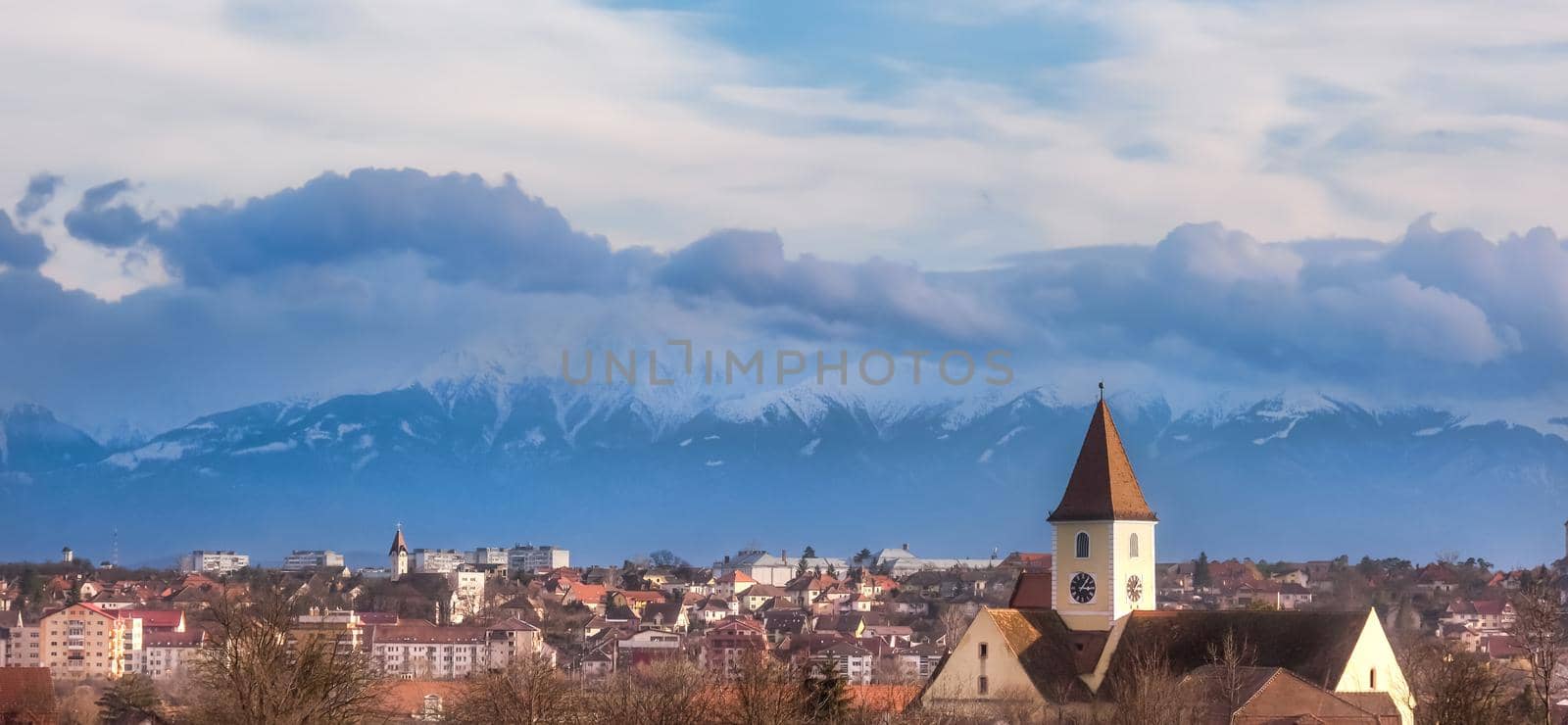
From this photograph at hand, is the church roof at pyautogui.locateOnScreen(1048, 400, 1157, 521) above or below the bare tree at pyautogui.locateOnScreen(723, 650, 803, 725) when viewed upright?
above

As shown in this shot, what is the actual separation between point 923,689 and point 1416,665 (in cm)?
1628

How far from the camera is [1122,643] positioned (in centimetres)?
7562

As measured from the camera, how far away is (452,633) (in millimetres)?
174250

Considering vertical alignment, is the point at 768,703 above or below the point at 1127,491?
below

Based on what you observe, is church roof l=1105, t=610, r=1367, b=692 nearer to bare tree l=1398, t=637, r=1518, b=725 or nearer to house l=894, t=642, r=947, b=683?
bare tree l=1398, t=637, r=1518, b=725

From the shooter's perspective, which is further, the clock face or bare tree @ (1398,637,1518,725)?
the clock face

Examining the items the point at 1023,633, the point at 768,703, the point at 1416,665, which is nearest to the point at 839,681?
the point at 768,703

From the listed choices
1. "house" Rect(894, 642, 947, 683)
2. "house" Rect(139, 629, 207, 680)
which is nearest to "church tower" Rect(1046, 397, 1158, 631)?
"house" Rect(894, 642, 947, 683)

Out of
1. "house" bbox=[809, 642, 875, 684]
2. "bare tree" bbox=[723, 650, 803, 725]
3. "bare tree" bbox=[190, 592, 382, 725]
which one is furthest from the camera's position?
"house" bbox=[809, 642, 875, 684]

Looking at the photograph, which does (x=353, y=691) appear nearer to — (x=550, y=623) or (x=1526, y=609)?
(x=1526, y=609)

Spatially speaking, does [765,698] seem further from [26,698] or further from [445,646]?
[445,646]

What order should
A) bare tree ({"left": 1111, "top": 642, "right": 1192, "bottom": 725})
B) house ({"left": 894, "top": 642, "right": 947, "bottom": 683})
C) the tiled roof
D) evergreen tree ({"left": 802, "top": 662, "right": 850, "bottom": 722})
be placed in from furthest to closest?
house ({"left": 894, "top": 642, "right": 947, "bottom": 683})
the tiled roof
bare tree ({"left": 1111, "top": 642, "right": 1192, "bottom": 725})
evergreen tree ({"left": 802, "top": 662, "right": 850, "bottom": 722})

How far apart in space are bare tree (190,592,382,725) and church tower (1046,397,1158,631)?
27.0 metres

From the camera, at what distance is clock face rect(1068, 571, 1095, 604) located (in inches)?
3041
